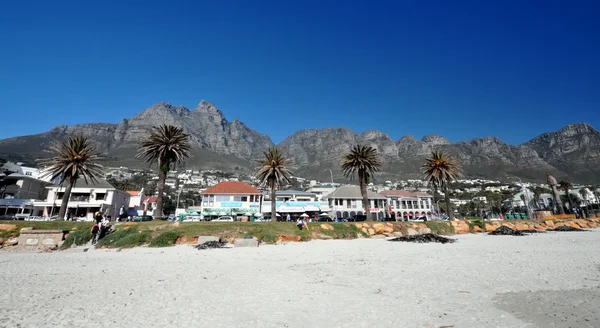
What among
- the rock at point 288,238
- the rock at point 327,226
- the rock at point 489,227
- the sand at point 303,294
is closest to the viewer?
the sand at point 303,294

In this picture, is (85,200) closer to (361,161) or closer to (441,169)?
(361,161)

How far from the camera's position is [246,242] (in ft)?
64.2

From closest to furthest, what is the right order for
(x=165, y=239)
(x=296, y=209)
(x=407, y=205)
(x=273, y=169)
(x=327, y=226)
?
(x=165, y=239), (x=327, y=226), (x=273, y=169), (x=296, y=209), (x=407, y=205)

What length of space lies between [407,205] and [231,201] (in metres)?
49.2

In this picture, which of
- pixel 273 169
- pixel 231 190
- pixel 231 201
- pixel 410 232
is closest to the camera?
pixel 410 232

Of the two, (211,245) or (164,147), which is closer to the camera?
(211,245)

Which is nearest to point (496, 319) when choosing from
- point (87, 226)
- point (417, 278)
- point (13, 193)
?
point (417, 278)

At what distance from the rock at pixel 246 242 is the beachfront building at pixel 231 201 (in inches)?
1338

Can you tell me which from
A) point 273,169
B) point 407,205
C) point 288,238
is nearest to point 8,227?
point 288,238

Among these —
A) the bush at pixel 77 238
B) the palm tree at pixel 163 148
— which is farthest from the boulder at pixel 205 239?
the palm tree at pixel 163 148

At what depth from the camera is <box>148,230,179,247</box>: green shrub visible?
1930 cm

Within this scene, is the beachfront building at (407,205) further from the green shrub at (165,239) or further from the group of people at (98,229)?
the group of people at (98,229)

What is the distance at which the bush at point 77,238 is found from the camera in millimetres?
18798

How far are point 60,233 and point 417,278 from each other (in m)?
22.8
